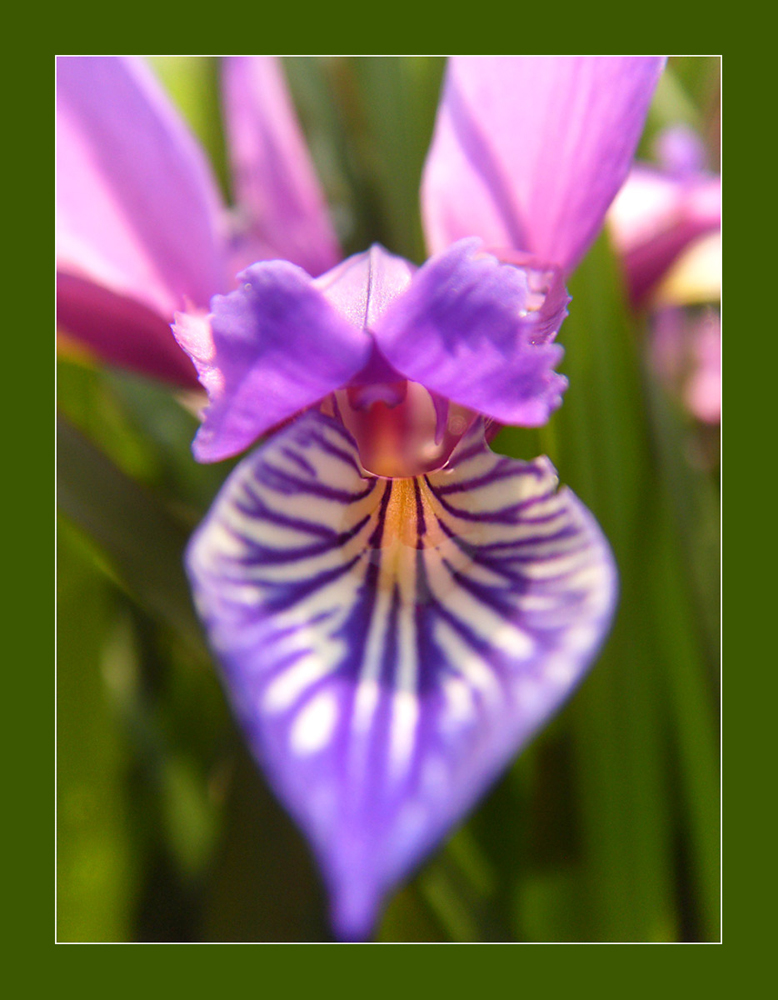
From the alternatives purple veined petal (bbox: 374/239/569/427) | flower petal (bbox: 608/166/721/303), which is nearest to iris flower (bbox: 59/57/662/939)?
purple veined petal (bbox: 374/239/569/427)

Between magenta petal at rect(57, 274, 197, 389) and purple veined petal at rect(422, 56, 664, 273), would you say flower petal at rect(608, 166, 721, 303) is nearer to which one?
purple veined petal at rect(422, 56, 664, 273)

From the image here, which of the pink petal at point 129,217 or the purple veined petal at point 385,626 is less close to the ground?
the pink petal at point 129,217

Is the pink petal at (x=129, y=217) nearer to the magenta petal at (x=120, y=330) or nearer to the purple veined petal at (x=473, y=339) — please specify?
the magenta petal at (x=120, y=330)

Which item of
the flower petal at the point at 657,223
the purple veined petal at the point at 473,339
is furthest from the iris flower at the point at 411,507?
the flower petal at the point at 657,223

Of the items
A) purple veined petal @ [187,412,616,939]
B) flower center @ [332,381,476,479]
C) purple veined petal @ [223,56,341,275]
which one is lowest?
purple veined petal @ [187,412,616,939]

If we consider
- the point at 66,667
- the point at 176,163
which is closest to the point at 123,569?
the point at 66,667

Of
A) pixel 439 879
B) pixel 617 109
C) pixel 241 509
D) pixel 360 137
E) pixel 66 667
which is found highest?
pixel 360 137

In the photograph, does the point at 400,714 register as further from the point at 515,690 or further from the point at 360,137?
the point at 360,137
